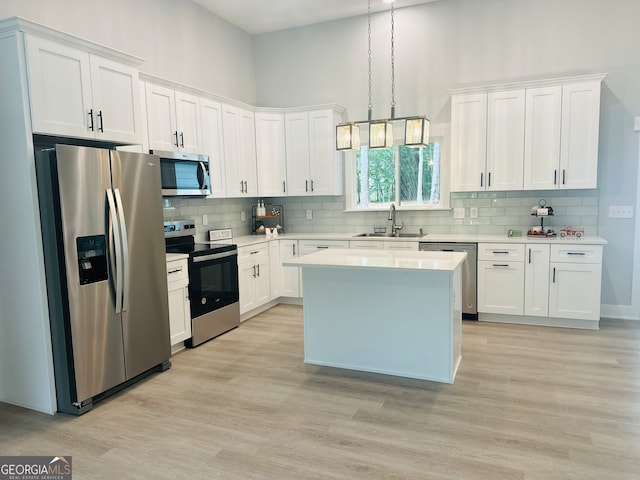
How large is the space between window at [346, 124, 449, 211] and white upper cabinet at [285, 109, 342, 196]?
0.28 m

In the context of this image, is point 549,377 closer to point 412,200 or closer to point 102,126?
point 412,200

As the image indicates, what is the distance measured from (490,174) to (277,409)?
3.46 m

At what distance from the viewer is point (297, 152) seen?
5.77 m

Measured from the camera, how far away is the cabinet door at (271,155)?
5.71 meters

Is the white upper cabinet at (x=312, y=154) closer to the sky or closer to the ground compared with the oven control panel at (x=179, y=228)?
closer to the sky

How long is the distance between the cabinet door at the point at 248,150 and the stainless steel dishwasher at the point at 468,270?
2.26 m

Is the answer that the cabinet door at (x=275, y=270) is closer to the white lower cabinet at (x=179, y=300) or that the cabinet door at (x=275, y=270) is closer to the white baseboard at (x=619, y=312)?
the white lower cabinet at (x=179, y=300)

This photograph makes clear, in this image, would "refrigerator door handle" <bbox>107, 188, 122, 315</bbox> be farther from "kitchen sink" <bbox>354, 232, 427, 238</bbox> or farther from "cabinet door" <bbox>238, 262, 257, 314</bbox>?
"kitchen sink" <bbox>354, 232, 427, 238</bbox>

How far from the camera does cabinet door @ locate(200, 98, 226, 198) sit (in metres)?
4.79

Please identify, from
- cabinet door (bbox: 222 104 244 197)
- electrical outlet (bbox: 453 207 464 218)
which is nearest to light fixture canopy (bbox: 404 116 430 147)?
electrical outlet (bbox: 453 207 464 218)

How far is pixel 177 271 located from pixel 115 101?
1.49 m

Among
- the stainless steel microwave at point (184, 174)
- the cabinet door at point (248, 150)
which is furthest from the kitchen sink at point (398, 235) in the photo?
the stainless steel microwave at point (184, 174)

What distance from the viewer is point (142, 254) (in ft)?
11.0

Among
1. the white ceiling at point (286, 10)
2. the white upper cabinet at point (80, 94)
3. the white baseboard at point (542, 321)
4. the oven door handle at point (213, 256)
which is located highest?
the white ceiling at point (286, 10)
